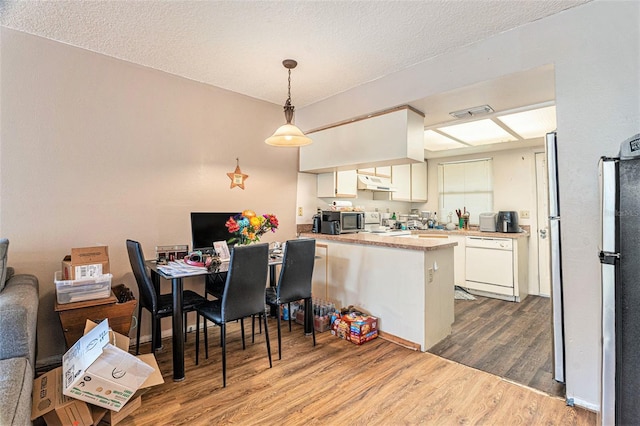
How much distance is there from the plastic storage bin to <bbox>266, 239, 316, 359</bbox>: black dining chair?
1242 millimetres

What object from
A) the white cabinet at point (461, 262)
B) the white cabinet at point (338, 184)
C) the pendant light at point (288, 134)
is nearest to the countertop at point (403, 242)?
the white cabinet at point (338, 184)

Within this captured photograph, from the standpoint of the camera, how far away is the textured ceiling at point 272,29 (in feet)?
6.68

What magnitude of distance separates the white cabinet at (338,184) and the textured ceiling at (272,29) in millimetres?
1477

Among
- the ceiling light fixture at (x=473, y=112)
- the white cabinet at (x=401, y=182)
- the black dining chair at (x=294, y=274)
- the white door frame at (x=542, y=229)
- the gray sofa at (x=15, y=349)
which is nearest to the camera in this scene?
the gray sofa at (x=15, y=349)

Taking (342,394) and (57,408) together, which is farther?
(342,394)

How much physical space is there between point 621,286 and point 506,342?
1.78m

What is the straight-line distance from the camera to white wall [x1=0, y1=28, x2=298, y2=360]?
92.4 inches

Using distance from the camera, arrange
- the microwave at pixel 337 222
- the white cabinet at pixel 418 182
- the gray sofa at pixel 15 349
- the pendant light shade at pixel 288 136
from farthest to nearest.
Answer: the white cabinet at pixel 418 182 → the microwave at pixel 337 222 → the pendant light shade at pixel 288 136 → the gray sofa at pixel 15 349

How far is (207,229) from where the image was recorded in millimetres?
2896

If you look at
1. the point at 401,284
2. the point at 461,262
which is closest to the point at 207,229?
the point at 401,284

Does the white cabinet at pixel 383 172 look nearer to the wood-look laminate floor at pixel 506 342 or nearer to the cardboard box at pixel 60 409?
the wood-look laminate floor at pixel 506 342

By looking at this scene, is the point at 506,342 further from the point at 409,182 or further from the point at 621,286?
the point at 409,182

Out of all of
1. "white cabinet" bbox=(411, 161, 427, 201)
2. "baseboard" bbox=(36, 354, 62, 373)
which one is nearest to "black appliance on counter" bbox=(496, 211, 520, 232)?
"white cabinet" bbox=(411, 161, 427, 201)

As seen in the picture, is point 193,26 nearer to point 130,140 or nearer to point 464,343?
point 130,140
